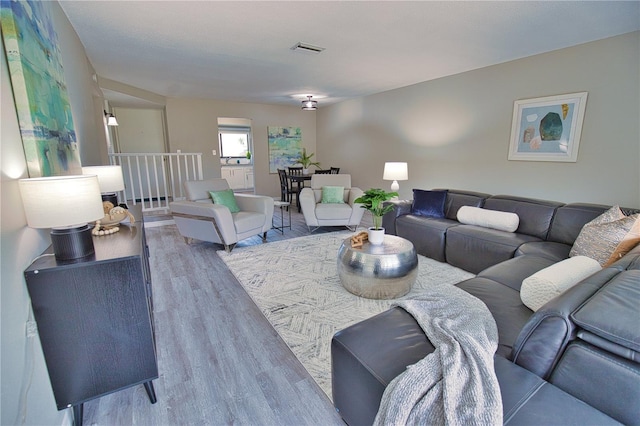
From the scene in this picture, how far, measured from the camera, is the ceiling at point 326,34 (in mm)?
2373

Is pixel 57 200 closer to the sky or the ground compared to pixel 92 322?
closer to the sky

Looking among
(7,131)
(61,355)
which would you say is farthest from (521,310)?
(7,131)

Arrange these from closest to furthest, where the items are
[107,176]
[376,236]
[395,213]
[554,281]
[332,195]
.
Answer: [554,281], [107,176], [376,236], [395,213], [332,195]

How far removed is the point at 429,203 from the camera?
3871 millimetres

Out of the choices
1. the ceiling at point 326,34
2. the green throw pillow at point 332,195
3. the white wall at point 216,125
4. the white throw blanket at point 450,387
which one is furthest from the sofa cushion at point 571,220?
the white wall at point 216,125

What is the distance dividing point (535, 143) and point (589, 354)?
3605 millimetres

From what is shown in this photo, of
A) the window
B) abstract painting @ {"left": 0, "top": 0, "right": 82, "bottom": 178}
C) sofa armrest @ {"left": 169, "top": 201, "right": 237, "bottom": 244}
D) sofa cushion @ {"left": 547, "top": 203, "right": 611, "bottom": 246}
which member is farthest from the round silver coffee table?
the window

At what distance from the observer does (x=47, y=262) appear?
1.28 meters

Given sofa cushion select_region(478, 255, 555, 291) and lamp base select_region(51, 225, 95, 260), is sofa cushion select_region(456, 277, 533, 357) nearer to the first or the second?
sofa cushion select_region(478, 255, 555, 291)

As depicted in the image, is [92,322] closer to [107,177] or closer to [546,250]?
[107,177]

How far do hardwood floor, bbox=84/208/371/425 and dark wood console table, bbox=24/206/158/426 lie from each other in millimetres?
198

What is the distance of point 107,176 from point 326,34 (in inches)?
95.2

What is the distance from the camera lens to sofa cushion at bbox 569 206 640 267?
6.22 ft

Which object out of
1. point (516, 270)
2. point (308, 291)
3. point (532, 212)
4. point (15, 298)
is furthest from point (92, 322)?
point (532, 212)
